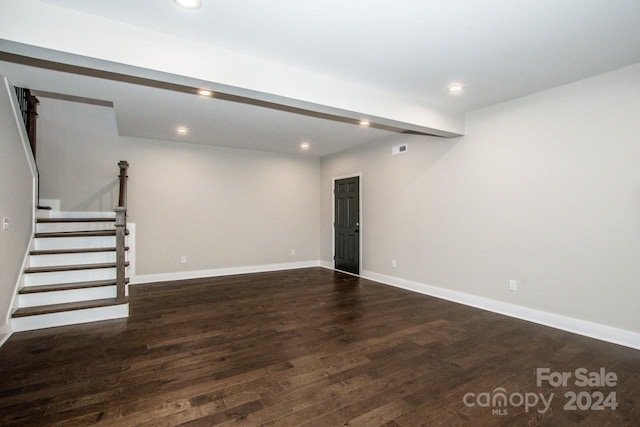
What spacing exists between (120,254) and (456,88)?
4.39 meters

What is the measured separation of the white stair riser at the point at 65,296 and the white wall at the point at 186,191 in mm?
1812

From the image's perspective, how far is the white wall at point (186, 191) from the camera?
5148mm

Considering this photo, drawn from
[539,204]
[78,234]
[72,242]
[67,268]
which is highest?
[539,204]

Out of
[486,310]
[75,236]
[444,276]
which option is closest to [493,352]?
[486,310]

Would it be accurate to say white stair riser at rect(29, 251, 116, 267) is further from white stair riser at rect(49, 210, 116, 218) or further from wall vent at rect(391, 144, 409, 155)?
wall vent at rect(391, 144, 409, 155)

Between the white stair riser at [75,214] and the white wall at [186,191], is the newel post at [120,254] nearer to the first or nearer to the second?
the white stair riser at [75,214]

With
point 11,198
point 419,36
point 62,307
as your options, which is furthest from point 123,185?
point 419,36

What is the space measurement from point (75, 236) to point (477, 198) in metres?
5.31

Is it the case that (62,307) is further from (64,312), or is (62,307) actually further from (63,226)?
(63,226)

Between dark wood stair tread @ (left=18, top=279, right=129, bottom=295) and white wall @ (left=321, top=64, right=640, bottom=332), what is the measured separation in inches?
170

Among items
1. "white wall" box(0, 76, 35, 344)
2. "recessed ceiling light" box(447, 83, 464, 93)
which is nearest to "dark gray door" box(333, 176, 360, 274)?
"recessed ceiling light" box(447, 83, 464, 93)

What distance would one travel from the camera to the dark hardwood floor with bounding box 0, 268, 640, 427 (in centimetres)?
198

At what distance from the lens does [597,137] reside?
3.20 meters

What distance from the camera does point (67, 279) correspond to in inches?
149
